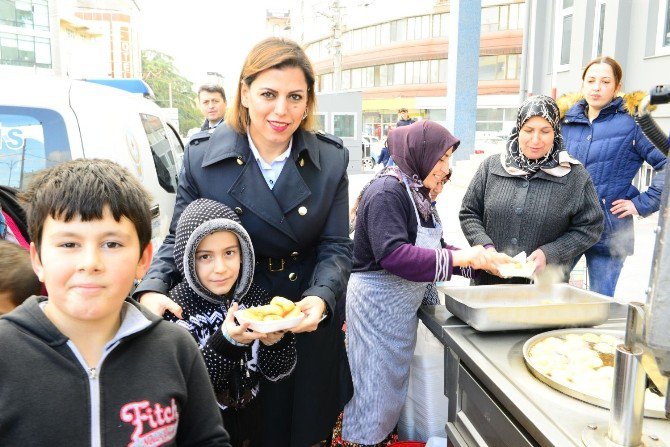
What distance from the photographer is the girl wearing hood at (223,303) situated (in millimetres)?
1830

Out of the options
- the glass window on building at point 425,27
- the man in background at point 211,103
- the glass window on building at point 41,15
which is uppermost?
the glass window on building at point 425,27

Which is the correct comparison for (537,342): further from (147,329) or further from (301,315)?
(147,329)

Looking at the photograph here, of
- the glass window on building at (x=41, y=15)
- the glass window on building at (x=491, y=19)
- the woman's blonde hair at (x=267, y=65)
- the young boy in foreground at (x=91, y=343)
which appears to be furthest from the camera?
the glass window on building at (x=491, y=19)

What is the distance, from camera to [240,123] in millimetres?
2203

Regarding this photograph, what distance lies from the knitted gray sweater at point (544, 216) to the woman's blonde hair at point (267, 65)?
127cm

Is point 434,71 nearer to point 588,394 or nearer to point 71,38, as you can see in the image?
point 71,38

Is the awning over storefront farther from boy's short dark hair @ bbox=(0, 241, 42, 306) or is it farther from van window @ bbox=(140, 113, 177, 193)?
boy's short dark hair @ bbox=(0, 241, 42, 306)

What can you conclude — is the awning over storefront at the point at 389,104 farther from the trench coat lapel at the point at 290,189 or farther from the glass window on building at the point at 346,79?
the trench coat lapel at the point at 290,189

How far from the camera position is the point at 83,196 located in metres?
1.26

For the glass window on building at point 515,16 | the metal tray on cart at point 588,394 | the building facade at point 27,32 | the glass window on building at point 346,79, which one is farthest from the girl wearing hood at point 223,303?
the glass window on building at point 346,79

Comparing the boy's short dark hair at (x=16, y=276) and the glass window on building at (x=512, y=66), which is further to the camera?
the glass window on building at (x=512, y=66)

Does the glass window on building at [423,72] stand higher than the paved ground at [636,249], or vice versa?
the glass window on building at [423,72]

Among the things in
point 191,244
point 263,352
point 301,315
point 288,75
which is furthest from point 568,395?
point 288,75

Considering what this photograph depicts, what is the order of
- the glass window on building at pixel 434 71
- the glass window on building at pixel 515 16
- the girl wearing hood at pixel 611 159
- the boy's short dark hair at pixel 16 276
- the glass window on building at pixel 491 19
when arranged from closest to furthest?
the boy's short dark hair at pixel 16 276, the girl wearing hood at pixel 611 159, the glass window on building at pixel 515 16, the glass window on building at pixel 491 19, the glass window on building at pixel 434 71
